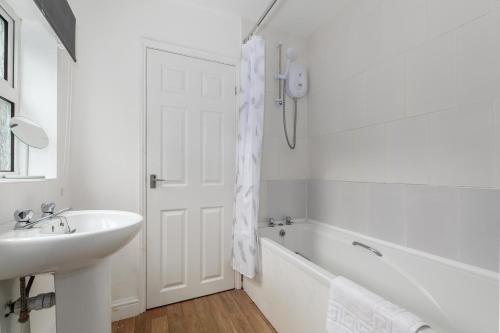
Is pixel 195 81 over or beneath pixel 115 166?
over

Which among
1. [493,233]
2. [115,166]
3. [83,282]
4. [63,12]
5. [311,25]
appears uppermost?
[311,25]

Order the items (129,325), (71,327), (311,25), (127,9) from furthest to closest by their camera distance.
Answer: (311,25), (127,9), (129,325), (71,327)

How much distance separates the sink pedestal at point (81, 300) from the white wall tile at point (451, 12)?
82.6 inches

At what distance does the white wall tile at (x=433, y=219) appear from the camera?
124 cm

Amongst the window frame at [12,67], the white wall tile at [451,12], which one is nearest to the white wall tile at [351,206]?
the white wall tile at [451,12]

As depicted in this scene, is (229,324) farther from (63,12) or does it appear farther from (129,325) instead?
(63,12)

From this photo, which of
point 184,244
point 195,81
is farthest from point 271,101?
point 184,244

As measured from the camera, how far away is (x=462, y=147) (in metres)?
1.20

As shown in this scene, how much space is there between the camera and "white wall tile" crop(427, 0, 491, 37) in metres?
1.15

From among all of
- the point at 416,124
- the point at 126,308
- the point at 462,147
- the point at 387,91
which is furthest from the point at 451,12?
the point at 126,308

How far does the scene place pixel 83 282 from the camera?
3.01ft

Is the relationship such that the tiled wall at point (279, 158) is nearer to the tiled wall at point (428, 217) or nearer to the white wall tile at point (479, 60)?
the tiled wall at point (428, 217)

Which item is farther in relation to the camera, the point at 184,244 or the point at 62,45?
the point at 184,244

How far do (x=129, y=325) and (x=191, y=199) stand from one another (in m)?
0.94
